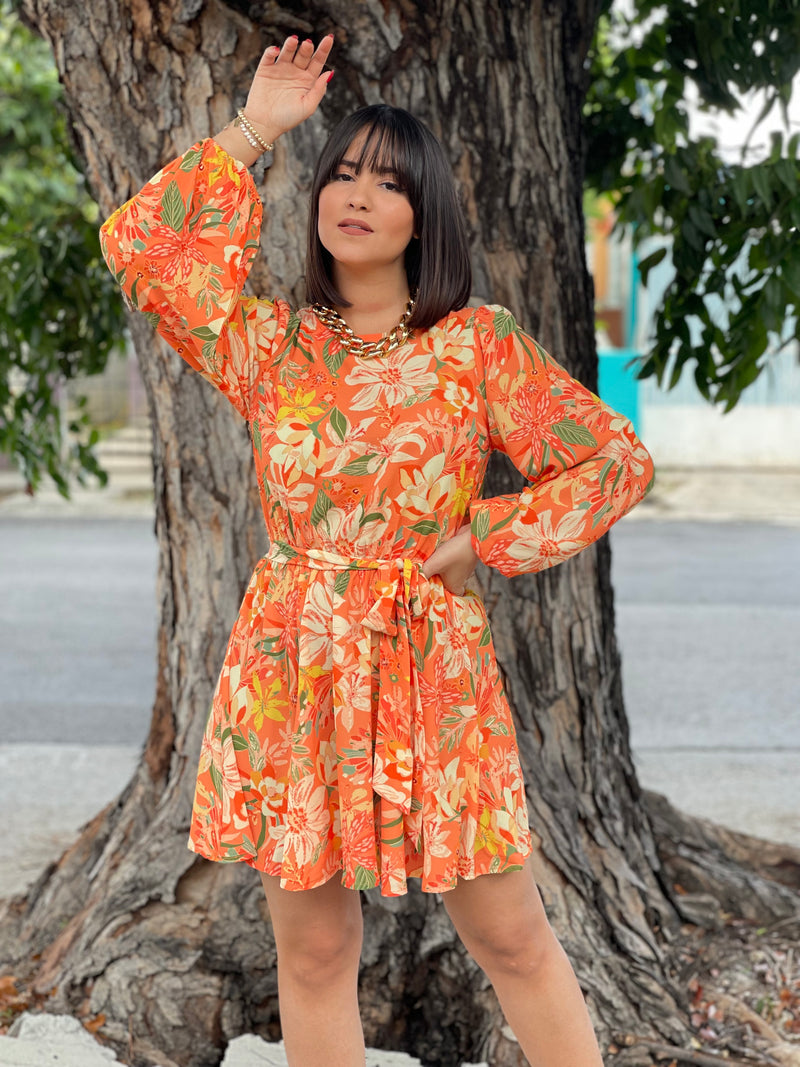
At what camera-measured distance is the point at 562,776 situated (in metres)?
2.91

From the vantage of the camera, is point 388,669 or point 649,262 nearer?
point 388,669

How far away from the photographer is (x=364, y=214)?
1.98 metres

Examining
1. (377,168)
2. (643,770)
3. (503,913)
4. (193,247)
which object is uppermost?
(377,168)

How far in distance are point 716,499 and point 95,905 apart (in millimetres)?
10305

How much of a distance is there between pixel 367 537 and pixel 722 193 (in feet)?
4.46

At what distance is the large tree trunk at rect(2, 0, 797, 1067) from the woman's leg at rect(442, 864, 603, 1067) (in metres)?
0.53

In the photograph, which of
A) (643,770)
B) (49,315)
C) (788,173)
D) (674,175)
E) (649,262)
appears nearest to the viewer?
(788,173)

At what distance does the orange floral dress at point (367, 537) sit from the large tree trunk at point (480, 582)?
0.62 metres

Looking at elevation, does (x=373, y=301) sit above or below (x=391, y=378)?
above

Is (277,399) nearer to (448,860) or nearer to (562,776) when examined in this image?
(448,860)

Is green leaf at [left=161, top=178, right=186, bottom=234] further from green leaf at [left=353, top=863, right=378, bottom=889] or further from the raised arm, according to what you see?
green leaf at [left=353, top=863, right=378, bottom=889]

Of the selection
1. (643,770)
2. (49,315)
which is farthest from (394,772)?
(643,770)

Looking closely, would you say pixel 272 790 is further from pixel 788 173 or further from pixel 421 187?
pixel 788 173

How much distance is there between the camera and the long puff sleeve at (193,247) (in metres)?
1.98
